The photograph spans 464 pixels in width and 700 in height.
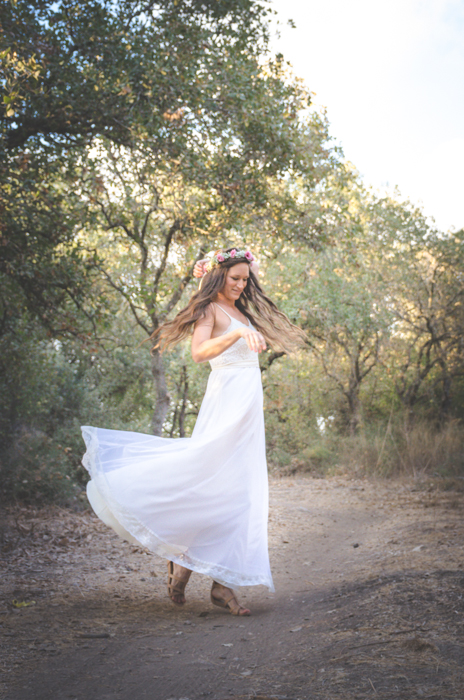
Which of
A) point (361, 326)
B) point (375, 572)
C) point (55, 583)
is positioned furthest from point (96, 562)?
point (361, 326)

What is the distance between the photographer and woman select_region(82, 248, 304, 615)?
3572 mm

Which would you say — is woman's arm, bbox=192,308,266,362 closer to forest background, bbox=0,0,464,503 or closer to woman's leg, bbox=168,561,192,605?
woman's leg, bbox=168,561,192,605

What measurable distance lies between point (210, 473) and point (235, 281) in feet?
4.55

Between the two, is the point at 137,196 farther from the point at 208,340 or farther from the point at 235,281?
the point at 208,340

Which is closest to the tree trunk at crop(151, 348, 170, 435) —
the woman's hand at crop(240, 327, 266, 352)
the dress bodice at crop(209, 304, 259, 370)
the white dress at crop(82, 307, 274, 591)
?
the white dress at crop(82, 307, 274, 591)

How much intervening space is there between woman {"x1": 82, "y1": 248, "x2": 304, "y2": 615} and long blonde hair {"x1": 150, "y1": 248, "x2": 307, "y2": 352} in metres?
0.01

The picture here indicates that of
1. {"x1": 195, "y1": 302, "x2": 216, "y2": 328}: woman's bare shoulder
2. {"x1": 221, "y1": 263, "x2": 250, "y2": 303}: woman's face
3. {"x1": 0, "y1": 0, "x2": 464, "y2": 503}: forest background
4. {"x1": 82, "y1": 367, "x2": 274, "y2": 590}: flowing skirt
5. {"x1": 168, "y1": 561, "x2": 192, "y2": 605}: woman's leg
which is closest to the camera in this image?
{"x1": 82, "y1": 367, "x2": 274, "y2": 590}: flowing skirt

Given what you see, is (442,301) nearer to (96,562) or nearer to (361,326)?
(361,326)

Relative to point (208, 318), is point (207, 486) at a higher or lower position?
lower

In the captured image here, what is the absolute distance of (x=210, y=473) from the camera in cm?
373

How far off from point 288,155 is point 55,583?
6.09 m

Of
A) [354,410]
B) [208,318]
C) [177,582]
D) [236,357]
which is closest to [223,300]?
[208,318]

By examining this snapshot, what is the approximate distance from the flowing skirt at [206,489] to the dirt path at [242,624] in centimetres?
43

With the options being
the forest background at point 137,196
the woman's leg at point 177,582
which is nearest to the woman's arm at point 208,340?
the woman's leg at point 177,582
